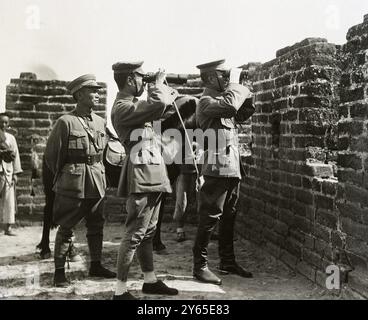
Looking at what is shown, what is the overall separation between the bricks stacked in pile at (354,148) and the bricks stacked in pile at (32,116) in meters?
5.03

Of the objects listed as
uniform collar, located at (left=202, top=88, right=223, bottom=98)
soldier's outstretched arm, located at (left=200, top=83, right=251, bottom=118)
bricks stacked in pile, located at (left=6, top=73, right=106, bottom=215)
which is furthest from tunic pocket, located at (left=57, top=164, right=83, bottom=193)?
bricks stacked in pile, located at (left=6, top=73, right=106, bottom=215)

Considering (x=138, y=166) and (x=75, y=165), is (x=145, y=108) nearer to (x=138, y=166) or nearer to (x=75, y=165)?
(x=138, y=166)

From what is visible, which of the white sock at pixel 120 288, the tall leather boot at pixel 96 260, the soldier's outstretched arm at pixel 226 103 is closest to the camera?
the white sock at pixel 120 288

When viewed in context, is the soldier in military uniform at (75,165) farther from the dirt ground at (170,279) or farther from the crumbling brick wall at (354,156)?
the crumbling brick wall at (354,156)

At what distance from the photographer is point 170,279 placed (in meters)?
5.40

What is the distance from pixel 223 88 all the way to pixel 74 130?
1.55m

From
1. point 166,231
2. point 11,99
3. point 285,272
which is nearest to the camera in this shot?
point 285,272

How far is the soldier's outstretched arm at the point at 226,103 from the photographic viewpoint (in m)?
5.05

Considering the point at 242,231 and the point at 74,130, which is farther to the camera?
the point at 242,231

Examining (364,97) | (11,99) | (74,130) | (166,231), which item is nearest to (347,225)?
(364,97)

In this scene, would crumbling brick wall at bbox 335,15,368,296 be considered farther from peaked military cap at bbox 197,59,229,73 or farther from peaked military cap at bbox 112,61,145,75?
peaked military cap at bbox 112,61,145,75

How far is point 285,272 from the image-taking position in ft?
18.6

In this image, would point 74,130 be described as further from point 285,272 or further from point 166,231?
point 166,231

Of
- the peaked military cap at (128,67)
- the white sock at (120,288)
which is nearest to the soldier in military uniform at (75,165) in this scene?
the peaked military cap at (128,67)
